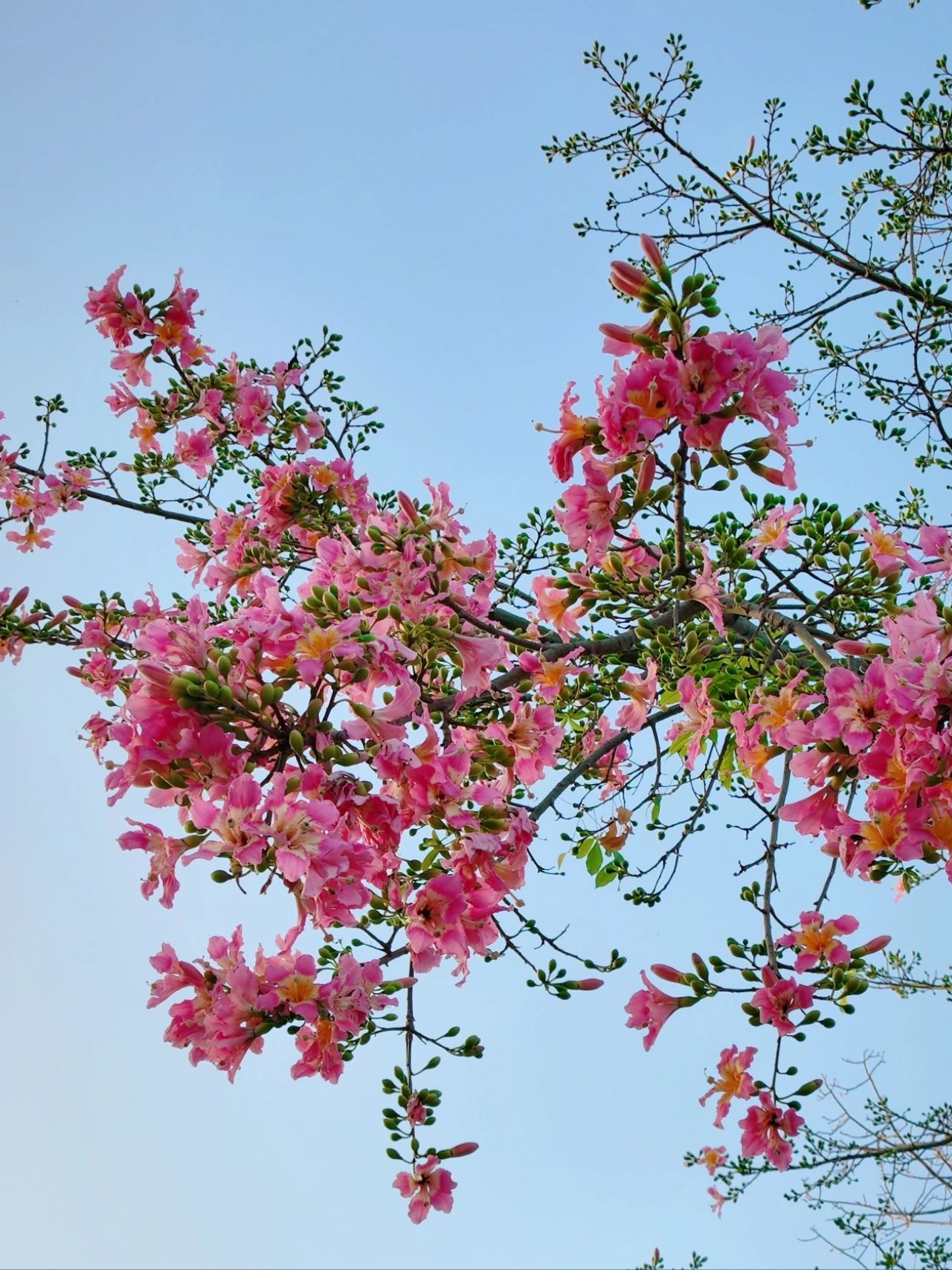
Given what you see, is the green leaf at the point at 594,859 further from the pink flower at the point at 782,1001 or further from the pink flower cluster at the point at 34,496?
the pink flower cluster at the point at 34,496

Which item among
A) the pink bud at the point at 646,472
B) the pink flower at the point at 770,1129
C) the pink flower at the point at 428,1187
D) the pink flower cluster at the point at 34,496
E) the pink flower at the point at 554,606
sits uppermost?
the pink flower cluster at the point at 34,496

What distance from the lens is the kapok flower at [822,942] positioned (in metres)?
1.66

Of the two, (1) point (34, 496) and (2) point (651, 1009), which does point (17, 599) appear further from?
(2) point (651, 1009)

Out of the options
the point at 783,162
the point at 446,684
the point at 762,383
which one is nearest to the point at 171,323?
the point at 446,684

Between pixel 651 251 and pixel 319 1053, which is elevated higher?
pixel 651 251

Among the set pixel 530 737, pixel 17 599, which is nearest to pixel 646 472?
pixel 530 737

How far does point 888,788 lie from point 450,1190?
117 cm

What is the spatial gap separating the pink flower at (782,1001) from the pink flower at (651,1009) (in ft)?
0.58

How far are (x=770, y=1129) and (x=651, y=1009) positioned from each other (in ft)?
0.99

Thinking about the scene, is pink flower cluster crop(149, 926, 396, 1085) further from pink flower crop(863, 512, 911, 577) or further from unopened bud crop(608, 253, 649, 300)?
pink flower crop(863, 512, 911, 577)

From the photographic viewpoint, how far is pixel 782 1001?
1.64 m

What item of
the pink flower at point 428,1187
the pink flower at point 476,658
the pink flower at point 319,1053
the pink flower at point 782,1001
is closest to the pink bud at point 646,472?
the pink flower at point 476,658

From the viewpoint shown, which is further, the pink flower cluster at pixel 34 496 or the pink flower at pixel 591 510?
the pink flower cluster at pixel 34 496

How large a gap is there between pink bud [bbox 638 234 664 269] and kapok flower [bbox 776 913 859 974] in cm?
117
